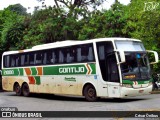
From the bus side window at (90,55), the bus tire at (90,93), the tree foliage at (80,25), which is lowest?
the bus tire at (90,93)

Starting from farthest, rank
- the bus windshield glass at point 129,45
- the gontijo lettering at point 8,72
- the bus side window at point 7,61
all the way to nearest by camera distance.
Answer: the bus side window at point 7,61 → the gontijo lettering at point 8,72 → the bus windshield glass at point 129,45

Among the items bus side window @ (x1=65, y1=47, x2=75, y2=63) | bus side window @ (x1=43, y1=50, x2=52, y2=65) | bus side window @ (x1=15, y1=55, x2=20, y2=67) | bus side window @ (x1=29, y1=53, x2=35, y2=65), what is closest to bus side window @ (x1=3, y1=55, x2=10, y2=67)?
bus side window @ (x1=15, y1=55, x2=20, y2=67)

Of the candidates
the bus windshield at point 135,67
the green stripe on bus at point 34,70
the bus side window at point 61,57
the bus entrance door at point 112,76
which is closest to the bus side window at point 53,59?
the bus side window at point 61,57

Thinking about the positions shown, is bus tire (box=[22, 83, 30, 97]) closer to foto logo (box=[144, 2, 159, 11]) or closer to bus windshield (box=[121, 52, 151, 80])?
bus windshield (box=[121, 52, 151, 80])

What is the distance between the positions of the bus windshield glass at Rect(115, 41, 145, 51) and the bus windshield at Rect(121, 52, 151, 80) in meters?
0.34

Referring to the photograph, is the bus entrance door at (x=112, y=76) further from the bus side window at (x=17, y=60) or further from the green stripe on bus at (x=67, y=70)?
the bus side window at (x=17, y=60)

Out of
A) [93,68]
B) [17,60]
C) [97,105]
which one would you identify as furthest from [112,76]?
[17,60]

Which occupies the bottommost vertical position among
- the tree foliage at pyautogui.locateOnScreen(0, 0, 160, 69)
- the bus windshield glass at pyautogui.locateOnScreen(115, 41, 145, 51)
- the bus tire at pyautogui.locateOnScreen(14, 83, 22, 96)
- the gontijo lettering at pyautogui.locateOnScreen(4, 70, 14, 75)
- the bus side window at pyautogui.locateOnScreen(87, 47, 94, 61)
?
the bus tire at pyautogui.locateOnScreen(14, 83, 22, 96)

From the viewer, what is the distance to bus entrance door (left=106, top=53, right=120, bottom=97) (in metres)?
17.5

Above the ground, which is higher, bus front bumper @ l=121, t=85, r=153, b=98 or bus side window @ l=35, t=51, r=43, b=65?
bus side window @ l=35, t=51, r=43, b=65

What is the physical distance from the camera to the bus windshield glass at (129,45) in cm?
1792

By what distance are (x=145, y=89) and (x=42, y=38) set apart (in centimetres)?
1785

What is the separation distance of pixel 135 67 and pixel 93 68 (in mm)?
2124

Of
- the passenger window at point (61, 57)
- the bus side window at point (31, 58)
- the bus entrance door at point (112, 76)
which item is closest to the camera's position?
the bus entrance door at point (112, 76)
